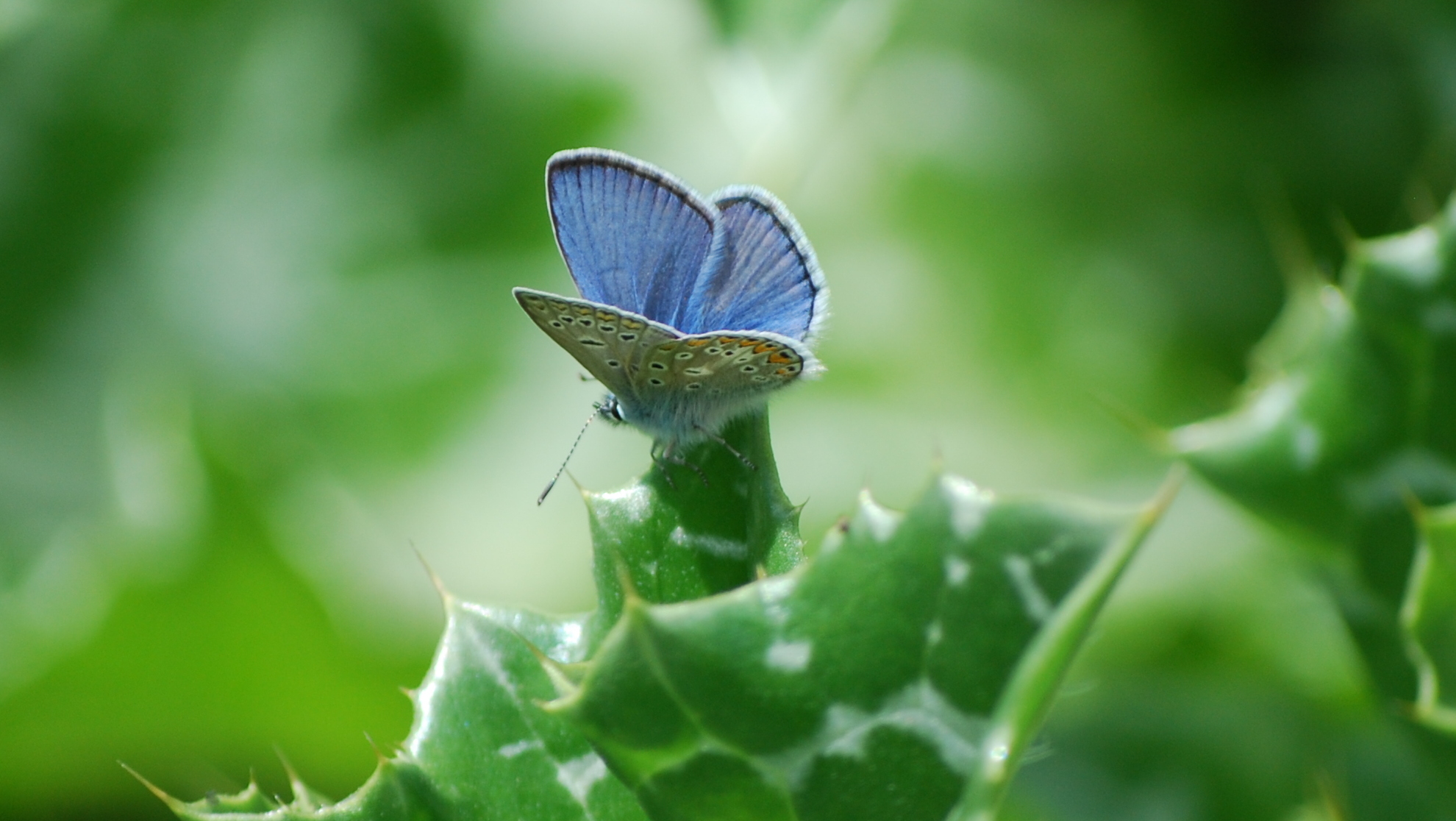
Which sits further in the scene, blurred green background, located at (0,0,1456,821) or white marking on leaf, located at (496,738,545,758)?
blurred green background, located at (0,0,1456,821)

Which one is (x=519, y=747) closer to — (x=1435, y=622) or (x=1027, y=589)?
(x=1027, y=589)

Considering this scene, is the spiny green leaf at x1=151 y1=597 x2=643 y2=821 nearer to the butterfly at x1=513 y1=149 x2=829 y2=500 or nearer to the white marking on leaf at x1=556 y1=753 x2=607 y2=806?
the white marking on leaf at x1=556 y1=753 x2=607 y2=806

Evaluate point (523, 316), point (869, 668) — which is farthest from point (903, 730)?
point (523, 316)

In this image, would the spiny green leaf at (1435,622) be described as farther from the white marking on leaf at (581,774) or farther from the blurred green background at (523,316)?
the white marking on leaf at (581,774)

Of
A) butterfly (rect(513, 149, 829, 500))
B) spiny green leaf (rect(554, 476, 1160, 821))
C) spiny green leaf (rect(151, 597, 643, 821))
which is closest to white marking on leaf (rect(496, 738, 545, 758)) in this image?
spiny green leaf (rect(151, 597, 643, 821))

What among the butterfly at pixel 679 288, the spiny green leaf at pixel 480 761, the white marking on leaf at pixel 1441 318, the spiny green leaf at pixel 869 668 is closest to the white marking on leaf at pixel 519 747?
the spiny green leaf at pixel 480 761
